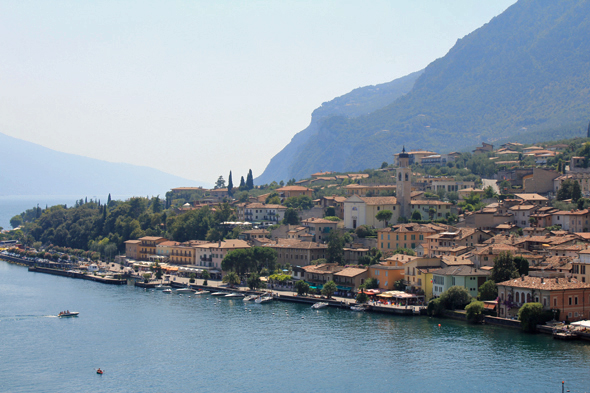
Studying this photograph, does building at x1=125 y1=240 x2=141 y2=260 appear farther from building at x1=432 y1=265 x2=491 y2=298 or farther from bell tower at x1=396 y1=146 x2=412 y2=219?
building at x1=432 y1=265 x2=491 y2=298

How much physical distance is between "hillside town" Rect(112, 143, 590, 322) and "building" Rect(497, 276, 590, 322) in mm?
→ 60

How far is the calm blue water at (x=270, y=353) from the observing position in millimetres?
34406

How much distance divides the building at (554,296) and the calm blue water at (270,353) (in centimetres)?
258

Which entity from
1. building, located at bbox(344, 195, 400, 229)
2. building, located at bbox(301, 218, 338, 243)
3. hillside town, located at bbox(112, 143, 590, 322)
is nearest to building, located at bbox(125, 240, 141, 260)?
hillside town, located at bbox(112, 143, 590, 322)

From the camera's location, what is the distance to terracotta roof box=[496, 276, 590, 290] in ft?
141

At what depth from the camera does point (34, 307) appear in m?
57.5

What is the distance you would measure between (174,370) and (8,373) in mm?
8617

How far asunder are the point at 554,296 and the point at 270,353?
17247 mm

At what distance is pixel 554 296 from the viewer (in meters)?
42.5

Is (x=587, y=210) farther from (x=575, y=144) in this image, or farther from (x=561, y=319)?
(x=575, y=144)

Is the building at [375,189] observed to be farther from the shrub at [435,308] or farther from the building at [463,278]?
the shrub at [435,308]

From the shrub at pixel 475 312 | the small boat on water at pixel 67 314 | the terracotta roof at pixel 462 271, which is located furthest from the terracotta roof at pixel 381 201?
the small boat on water at pixel 67 314

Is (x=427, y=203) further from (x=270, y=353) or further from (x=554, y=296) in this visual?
(x=270, y=353)

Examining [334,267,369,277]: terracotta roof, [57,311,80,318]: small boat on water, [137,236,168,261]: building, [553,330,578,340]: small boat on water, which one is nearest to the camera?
[553,330,578,340]: small boat on water
